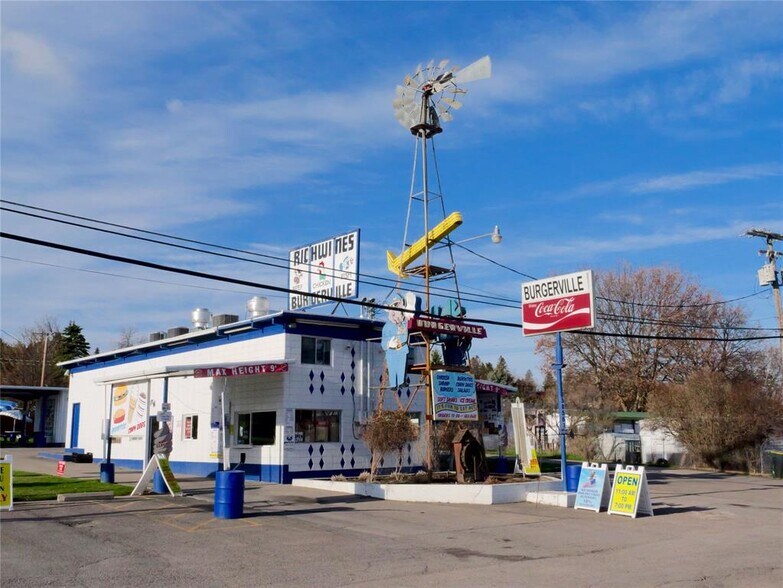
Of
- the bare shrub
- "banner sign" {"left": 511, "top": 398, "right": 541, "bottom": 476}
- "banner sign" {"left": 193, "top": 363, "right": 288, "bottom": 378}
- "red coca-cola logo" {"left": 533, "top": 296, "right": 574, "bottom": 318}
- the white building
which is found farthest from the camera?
the white building

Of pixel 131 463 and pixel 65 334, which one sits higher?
pixel 65 334

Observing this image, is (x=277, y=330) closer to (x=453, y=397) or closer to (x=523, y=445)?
(x=453, y=397)

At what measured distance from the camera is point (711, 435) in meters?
34.3

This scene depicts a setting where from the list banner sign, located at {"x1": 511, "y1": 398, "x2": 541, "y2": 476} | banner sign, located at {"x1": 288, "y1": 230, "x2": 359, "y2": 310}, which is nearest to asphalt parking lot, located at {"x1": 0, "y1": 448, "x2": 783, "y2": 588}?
banner sign, located at {"x1": 511, "y1": 398, "x2": 541, "y2": 476}

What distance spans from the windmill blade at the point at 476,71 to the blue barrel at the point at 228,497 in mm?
14563

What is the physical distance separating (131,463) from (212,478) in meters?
7.34

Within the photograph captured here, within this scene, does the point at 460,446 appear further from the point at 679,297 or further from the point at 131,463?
the point at 679,297

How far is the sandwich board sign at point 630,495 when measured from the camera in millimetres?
16906

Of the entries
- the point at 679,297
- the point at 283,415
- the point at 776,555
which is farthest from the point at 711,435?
the point at 776,555

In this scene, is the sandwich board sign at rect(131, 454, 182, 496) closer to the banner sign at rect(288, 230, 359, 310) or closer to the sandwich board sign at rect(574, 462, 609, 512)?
the banner sign at rect(288, 230, 359, 310)

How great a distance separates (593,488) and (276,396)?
10679mm

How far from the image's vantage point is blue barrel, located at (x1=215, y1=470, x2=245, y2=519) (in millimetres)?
15188

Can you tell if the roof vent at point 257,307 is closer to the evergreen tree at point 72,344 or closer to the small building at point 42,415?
the small building at point 42,415

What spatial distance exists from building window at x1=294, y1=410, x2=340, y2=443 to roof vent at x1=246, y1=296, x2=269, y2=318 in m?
4.19
